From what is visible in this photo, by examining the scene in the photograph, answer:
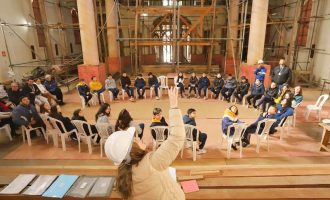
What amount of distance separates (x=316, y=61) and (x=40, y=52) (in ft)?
39.5

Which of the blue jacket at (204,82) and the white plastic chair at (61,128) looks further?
the blue jacket at (204,82)

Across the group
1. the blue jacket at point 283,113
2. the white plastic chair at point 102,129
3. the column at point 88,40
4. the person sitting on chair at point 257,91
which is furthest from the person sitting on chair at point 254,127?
the column at point 88,40

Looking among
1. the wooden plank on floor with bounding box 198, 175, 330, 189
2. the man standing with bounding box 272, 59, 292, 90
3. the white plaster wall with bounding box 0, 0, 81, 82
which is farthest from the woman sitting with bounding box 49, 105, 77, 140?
the man standing with bounding box 272, 59, 292, 90

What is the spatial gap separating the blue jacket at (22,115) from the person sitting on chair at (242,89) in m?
5.36

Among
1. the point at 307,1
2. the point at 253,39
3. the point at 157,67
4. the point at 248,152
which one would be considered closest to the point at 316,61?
the point at 307,1

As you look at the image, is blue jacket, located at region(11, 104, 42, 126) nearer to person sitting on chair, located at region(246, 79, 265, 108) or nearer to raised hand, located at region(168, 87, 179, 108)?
raised hand, located at region(168, 87, 179, 108)

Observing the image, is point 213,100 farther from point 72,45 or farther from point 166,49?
point 72,45

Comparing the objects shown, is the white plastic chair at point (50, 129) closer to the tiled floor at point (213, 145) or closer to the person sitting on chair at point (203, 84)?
the tiled floor at point (213, 145)

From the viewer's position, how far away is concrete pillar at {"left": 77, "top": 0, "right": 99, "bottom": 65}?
7762mm

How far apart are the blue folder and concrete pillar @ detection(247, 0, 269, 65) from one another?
292 inches

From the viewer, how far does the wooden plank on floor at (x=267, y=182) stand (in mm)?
1978

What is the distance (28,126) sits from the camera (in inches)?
181

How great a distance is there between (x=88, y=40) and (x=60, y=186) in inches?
275

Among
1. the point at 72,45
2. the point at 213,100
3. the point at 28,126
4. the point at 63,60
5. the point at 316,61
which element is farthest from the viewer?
the point at 72,45
